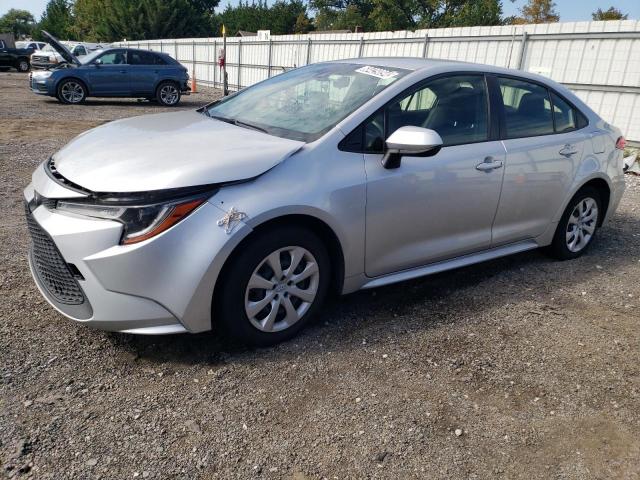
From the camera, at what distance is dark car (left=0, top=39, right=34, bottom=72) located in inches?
1089

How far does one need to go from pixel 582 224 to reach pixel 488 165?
162cm

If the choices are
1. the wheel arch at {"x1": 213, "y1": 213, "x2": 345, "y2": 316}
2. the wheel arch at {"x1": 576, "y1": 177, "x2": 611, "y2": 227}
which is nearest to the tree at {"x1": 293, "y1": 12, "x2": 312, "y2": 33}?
the wheel arch at {"x1": 576, "y1": 177, "x2": 611, "y2": 227}

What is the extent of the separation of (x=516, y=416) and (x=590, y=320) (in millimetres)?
1423

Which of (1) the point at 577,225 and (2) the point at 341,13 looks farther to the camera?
(2) the point at 341,13

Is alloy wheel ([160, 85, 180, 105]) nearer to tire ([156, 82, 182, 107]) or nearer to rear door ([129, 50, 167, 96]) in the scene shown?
tire ([156, 82, 182, 107])

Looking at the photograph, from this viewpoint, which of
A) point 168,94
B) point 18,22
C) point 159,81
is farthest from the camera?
point 18,22

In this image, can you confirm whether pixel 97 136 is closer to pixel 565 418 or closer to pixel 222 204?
pixel 222 204

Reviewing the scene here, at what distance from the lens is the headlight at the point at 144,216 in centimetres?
253

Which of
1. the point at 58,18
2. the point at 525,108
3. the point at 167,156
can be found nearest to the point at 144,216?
the point at 167,156

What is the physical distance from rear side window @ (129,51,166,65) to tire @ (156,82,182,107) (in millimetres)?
658

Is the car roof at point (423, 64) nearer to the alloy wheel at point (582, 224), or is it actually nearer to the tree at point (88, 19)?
the alloy wheel at point (582, 224)

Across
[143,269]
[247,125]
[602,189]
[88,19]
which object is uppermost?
[88,19]

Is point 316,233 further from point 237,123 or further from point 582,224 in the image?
point 582,224

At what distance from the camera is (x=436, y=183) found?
341 centimetres
